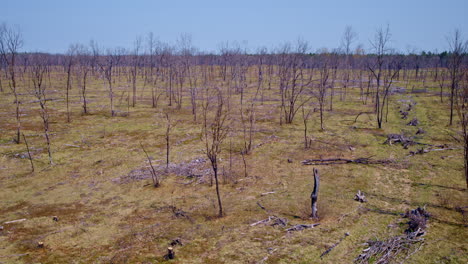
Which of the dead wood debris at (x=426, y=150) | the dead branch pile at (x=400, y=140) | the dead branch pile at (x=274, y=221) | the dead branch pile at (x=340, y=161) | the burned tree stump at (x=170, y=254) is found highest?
the dead branch pile at (x=400, y=140)

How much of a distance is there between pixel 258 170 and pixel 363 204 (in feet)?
12.7

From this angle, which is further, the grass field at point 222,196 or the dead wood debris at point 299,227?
the dead wood debris at point 299,227

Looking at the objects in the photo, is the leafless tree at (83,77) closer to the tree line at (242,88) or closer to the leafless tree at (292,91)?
Result: the tree line at (242,88)

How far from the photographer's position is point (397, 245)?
242 inches

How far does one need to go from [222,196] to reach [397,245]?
456 centimetres

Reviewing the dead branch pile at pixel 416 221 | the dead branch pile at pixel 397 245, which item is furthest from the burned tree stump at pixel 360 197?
the dead branch pile at pixel 397 245

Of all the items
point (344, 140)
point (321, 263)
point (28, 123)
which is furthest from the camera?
point (28, 123)

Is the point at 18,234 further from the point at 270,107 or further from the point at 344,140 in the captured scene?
the point at 270,107

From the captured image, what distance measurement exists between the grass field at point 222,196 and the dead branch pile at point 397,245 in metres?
0.17

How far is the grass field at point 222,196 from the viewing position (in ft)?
20.7

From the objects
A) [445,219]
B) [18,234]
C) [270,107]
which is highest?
[270,107]

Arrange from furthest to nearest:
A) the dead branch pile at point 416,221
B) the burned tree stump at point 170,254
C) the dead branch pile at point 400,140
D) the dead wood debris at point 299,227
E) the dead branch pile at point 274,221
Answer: the dead branch pile at point 400,140 → the dead branch pile at point 274,221 → the dead wood debris at point 299,227 → the dead branch pile at point 416,221 → the burned tree stump at point 170,254

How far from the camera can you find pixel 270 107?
25.4m

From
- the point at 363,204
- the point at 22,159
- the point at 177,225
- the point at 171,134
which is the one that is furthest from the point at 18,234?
the point at 171,134
